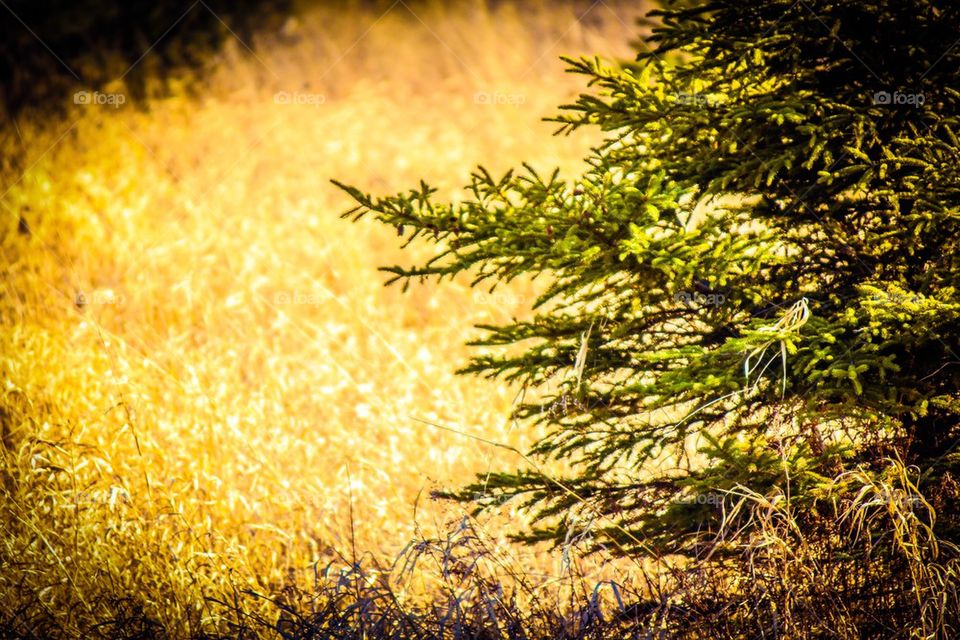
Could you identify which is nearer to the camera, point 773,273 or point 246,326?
point 773,273

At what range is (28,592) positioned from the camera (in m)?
3.84

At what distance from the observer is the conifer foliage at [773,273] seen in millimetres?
3152

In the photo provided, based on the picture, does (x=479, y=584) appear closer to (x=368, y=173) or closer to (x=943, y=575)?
(x=943, y=575)

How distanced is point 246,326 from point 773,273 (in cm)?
548

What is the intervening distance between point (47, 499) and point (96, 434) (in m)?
0.71

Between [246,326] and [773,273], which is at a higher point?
[246,326]

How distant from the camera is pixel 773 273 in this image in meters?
3.64

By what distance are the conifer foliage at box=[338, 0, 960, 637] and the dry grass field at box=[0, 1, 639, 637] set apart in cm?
87

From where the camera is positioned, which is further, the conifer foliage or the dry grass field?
the dry grass field

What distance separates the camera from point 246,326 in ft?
25.6

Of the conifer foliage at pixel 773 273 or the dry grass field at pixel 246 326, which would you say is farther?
the dry grass field at pixel 246 326

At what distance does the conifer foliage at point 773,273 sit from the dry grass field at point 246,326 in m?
0.87

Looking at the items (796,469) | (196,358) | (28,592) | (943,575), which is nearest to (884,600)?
(943,575)

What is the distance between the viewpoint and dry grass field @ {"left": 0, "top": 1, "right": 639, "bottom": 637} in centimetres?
424
